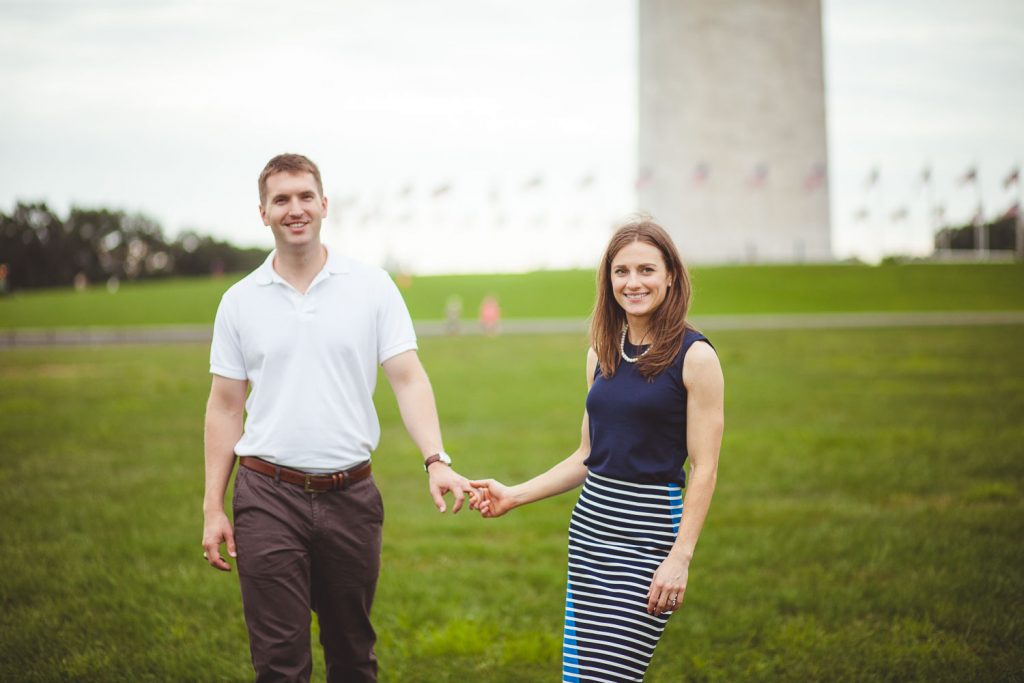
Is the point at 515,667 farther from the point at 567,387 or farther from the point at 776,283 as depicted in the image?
the point at 776,283

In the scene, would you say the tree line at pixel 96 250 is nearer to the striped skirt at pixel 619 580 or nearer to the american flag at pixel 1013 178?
the american flag at pixel 1013 178

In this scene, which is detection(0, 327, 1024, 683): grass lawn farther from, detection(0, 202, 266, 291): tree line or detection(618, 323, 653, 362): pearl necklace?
detection(0, 202, 266, 291): tree line

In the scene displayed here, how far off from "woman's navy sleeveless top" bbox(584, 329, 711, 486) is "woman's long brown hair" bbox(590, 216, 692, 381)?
47 millimetres

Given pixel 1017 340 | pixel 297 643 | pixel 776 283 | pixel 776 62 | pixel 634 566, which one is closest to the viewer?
pixel 634 566

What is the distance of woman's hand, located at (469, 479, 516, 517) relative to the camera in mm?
3873

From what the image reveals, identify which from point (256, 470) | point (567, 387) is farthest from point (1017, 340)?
point (256, 470)

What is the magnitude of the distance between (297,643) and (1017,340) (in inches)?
960

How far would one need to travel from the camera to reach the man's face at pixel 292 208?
3744mm

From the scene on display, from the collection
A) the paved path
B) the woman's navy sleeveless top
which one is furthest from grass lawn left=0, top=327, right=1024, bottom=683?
the paved path

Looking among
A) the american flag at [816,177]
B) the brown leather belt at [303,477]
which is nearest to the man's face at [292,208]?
the brown leather belt at [303,477]

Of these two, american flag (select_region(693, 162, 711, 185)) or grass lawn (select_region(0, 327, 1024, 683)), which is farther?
american flag (select_region(693, 162, 711, 185))

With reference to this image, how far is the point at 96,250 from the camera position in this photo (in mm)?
99188

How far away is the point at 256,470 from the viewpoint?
372cm

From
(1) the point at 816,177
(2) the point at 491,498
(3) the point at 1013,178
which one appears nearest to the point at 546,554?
(2) the point at 491,498
